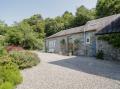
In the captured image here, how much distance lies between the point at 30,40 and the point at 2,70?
16.2 metres

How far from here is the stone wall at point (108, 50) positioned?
1810cm

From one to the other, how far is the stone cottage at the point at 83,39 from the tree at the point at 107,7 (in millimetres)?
13574

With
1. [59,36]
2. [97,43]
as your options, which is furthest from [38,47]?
[97,43]

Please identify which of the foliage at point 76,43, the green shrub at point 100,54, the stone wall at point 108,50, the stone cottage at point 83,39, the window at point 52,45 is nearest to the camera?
the stone wall at point 108,50

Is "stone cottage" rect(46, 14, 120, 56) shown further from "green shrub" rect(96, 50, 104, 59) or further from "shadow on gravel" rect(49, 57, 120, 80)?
"shadow on gravel" rect(49, 57, 120, 80)

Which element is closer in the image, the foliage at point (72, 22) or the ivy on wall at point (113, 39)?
the ivy on wall at point (113, 39)

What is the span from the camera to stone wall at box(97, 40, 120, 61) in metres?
18.1

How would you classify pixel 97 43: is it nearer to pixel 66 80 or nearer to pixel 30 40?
pixel 30 40

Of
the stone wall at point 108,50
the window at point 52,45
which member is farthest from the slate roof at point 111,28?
the window at point 52,45

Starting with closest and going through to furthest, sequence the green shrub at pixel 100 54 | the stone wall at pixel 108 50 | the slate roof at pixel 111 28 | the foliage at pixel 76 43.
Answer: the stone wall at pixel 108 50, the slate roof at pixel 111 28, the green shrub at pixel 100 54, the foliage at pixel 76 43

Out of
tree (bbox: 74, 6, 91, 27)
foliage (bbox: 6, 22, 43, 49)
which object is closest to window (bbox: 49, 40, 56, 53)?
foliage (bbox: 6, 22, 43, 49)

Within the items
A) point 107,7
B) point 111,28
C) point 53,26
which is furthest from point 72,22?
point 111,28

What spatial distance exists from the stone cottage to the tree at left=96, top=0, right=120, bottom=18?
13574 mm

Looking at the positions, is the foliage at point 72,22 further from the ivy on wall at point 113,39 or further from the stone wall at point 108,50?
the ivy on wall at point 113,39
